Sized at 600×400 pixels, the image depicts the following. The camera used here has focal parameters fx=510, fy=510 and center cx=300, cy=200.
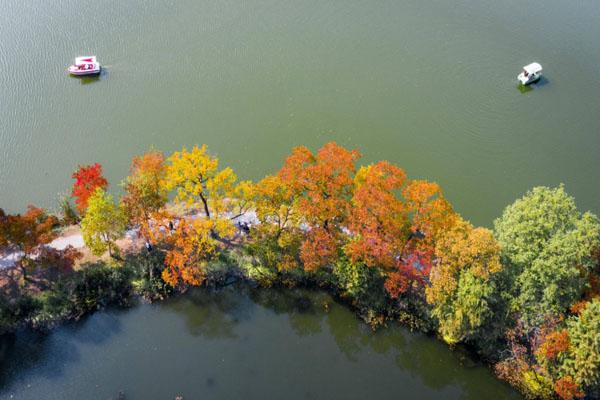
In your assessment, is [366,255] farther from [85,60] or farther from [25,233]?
[85,60]

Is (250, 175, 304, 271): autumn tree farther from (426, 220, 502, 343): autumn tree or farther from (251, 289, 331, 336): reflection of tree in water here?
(426, 220, 502, 343): autumn tree

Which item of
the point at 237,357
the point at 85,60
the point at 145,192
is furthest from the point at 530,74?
the point at 85,60

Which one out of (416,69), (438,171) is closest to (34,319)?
(438,171)

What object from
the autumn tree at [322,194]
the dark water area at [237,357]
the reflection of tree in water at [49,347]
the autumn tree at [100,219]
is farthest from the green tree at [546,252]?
the reflection of tree in water at [49,347]

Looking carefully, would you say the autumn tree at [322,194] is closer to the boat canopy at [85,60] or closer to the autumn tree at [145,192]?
the autumn tree at [145,192]

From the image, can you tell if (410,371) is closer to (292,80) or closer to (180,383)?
(180,383)

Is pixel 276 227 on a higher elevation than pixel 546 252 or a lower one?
lower

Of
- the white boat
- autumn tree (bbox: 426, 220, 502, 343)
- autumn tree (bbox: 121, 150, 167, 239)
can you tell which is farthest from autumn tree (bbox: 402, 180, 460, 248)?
the white boat
